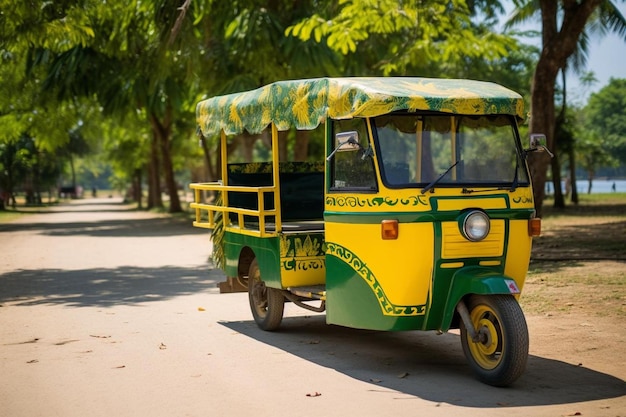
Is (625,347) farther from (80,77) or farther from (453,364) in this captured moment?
(80,77)

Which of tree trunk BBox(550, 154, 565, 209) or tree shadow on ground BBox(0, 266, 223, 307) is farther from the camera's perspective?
tree trunk BBox(550, 154, 565, 209)

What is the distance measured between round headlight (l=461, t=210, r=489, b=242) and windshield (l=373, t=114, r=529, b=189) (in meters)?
0.31

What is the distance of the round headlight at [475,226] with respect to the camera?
7785 mm

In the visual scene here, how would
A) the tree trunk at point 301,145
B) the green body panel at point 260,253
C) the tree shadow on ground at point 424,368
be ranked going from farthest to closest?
the tree trunk at point 301,145 < the green body panel at point 260,253 < the tree shadow on ground at point 424,368

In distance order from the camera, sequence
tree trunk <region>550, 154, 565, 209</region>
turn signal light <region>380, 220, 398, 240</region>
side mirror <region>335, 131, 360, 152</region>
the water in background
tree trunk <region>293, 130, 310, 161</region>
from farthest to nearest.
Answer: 1. the water in background
2. tree trunk <region>550, 154, 565, 209</region>
3. tree trunk <region>293, 130, 310, 161</region>
4. side mirror <region>335, 131, 360, 152</region>
5. turn signal light <region>380, 220, 398, 240</region>

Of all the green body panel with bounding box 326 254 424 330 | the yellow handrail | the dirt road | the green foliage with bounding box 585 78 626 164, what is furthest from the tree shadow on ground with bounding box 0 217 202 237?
the green foliage with bounding box 585 78 626 164

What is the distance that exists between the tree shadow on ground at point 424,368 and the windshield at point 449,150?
Result: 5.17 feet

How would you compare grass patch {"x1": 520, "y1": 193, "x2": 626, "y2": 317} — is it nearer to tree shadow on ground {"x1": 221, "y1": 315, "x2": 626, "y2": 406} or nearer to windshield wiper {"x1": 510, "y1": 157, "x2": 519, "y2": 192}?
tree shadow on ground {"x1": 221, "y1": 315, "x2": 626, "y2": 406}

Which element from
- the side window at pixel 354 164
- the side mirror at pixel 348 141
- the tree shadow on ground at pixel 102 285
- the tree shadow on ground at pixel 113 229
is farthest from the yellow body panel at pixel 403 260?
the tree shadow on ground at pixel 113 229

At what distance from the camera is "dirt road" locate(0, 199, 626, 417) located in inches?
271

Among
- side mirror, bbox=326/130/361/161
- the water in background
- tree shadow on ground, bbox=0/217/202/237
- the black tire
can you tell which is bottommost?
the water in background

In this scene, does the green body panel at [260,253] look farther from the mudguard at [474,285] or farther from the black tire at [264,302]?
the mudguard at [474,285]

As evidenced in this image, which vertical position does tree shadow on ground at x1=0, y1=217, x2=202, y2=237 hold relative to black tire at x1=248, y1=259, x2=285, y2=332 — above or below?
below

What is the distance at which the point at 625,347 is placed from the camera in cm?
888
